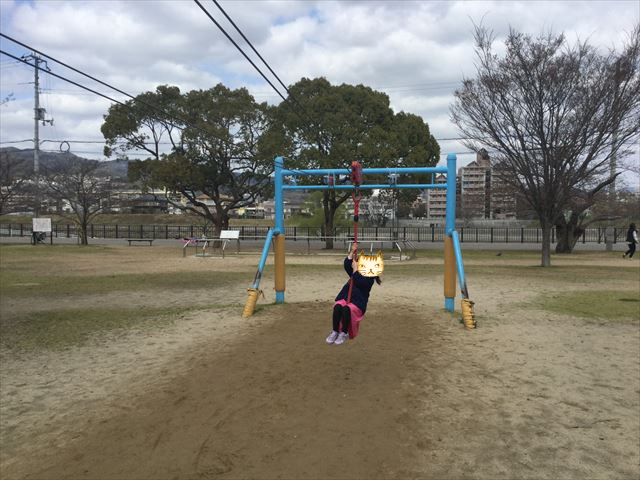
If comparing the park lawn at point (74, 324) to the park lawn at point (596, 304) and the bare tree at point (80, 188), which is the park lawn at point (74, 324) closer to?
the park lawn at point (596, 304)

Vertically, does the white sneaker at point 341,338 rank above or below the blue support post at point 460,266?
below

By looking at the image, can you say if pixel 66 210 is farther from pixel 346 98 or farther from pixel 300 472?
pixel 300 472

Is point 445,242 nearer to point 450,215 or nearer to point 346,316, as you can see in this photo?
point 450,215

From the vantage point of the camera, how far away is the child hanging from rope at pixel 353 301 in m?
5.25

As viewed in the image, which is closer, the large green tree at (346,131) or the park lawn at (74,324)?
the park lawn at (74,324)

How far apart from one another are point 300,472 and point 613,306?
901cm

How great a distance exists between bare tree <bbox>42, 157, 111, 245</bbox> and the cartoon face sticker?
29.2m

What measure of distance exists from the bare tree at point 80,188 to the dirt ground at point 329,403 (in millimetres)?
25698

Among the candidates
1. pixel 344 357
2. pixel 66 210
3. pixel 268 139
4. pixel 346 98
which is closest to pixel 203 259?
pixel 268 139

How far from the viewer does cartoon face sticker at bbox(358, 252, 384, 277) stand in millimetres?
5422

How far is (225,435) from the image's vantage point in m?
4.29

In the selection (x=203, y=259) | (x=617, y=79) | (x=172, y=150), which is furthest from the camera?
(x=172, y=150)

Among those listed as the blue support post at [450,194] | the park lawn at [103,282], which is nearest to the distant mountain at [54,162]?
the park lawn at [103,282]

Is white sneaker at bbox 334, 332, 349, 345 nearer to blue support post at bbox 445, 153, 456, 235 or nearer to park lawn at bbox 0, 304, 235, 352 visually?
park lawn at bbox 0, 304, 235, 352
